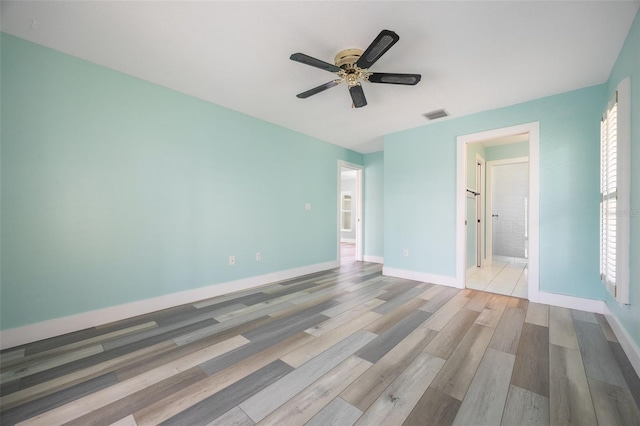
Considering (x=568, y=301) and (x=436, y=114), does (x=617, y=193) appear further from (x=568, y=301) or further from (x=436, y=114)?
(x=436, y=114)

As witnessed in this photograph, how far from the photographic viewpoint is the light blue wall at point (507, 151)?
502 cm

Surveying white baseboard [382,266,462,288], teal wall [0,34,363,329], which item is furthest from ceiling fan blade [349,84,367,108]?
white baseboard [382,266,462,288]

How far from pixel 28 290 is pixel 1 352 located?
0.46 meters

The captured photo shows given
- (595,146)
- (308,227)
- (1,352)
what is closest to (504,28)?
(595,146)

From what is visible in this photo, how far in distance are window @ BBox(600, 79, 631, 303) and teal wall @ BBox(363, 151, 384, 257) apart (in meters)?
3.50

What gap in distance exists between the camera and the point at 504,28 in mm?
1892

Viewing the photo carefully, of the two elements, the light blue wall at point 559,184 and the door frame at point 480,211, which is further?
the door frame at point 480,211

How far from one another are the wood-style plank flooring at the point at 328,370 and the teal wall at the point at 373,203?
2.92 meters

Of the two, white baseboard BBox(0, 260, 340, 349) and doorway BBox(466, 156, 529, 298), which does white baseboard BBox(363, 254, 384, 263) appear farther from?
white baseboard BBox(0, 260, 340, 349)

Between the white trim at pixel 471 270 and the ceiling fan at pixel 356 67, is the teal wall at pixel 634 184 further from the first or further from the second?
the white trim at pixel 471 270

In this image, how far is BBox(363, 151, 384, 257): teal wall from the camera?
221 inches

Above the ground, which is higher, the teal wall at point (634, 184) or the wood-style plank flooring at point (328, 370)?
the teal wall at point (634, 184)

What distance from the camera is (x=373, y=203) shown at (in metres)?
5.72

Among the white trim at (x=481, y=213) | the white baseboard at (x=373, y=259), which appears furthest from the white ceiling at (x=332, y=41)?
the white baseboard at (x=373, y=259)
